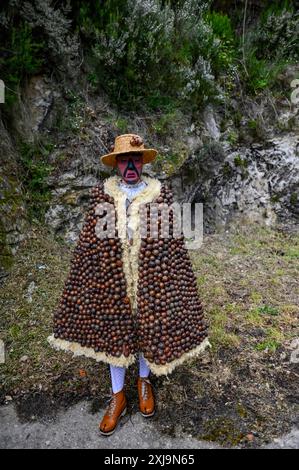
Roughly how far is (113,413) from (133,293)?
1.08 metres

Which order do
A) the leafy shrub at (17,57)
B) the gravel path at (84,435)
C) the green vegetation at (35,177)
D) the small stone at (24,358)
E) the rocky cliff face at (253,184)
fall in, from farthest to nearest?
the rocky cliff face at (253,184)
the green vegetation at (35,177)
the leafy shrub at (17,57)
the small stone at (24,358)
the gravel path at (84,435)

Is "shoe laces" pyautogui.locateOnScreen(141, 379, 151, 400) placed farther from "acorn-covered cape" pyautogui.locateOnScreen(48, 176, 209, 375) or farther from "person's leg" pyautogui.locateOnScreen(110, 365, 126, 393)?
"acorn-covered cape" pyautogui.locateOnScreen(48, 176, 209, 375)

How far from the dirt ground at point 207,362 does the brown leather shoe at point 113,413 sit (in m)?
0.14

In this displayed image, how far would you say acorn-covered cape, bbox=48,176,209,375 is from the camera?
2.84m

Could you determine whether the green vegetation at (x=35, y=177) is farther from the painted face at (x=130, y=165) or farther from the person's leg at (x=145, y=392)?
the person's leg at (x=145, y=392)

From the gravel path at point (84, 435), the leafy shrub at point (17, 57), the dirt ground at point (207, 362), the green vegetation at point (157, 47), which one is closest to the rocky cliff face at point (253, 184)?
the green vegetation at point (157, 47)

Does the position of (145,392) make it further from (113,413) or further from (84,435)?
(84,435)

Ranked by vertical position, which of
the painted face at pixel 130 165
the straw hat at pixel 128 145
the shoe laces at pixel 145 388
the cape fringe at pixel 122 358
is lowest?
the shoe laces at pixel 145 388

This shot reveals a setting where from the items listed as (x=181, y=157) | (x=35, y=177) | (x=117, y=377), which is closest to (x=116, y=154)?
(x=117, y=377)

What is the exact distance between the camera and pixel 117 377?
3.17 m

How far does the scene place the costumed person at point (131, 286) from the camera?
2.84 m

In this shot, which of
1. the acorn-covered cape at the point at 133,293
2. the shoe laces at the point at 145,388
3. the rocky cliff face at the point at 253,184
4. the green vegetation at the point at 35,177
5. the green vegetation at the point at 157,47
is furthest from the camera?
the rocky cliff face at the point at 253,184
